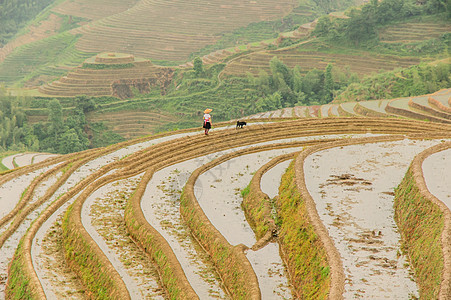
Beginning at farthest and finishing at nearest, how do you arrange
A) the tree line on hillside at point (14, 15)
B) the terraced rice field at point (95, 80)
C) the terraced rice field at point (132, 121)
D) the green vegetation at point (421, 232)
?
1. the tree line on hillside at point (14, 15)
2. the terraced rice field at point (95, 80)
3. the terraced rice field at point (132, 121)
4. the green vegetation at point (421, 232)

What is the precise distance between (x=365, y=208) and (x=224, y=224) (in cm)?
365

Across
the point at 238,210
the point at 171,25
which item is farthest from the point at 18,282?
the point at 171,25

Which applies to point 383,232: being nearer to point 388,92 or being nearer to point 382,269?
point 382,269

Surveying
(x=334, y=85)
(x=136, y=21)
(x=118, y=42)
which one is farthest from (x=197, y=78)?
(x=136, y=21)

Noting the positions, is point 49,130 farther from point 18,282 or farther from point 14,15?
point 14,15

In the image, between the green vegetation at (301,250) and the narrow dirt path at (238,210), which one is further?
the narrow dirt path at (238,210)

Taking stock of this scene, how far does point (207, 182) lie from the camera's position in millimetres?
17391

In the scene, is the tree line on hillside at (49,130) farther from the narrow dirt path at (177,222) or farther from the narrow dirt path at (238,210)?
the narrow dirt path at (238,210)

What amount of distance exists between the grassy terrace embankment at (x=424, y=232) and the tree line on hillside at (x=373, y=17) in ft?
234

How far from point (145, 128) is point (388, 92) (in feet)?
114

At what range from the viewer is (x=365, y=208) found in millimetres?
13148

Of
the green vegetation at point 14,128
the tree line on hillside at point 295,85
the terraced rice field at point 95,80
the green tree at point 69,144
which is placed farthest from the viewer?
the terraced rice field at point 95,80

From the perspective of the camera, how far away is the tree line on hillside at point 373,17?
8088cm

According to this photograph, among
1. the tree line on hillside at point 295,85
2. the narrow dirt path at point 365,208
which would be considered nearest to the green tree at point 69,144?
the tree line on hillside at point 295,85
